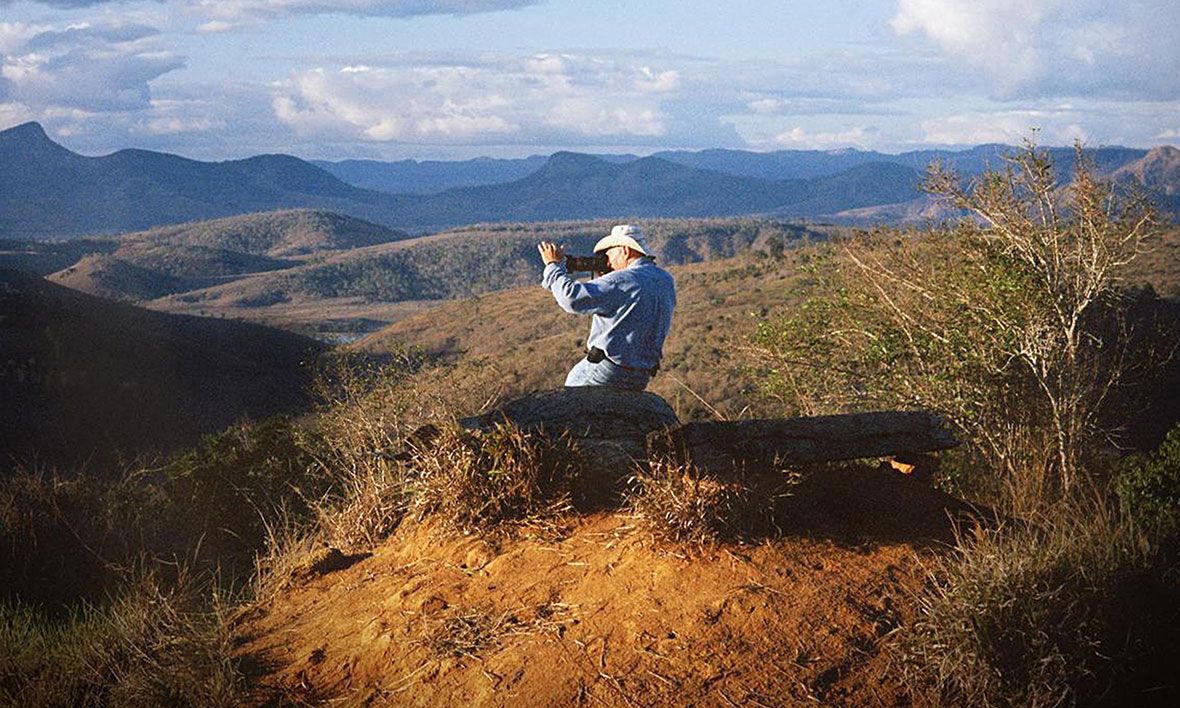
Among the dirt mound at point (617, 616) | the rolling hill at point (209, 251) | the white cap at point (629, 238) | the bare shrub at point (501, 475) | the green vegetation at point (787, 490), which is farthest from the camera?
the rolling hill at point (209, 251)

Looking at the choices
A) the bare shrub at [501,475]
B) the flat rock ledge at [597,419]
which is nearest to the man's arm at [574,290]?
the flat rock ledge at [597,419]

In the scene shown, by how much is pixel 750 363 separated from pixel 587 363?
752cm

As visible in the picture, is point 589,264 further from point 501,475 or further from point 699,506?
point 699,506

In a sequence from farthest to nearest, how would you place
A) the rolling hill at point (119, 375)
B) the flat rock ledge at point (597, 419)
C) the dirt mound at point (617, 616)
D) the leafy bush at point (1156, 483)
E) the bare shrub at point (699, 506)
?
1. the rolling hill at point (119, 375)
2. the leafy bush at point (1156, 483)
3. the flat rock ledge at point (597, 419)
4. the bare shrub at point (699, 506)
5. the dirt mound at point (617, 616)

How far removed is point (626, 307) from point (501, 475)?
142cm

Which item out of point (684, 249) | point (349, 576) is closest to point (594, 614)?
point (349, 576)

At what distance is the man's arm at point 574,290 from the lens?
5906 mm

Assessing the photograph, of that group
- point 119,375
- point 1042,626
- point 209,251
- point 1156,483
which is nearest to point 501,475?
point 1042,626

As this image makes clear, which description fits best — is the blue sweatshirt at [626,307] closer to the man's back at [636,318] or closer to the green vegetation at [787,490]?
the man's back at [636,318]

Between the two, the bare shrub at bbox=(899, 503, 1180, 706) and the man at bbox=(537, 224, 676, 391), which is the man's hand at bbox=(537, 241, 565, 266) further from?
the bare shrub at bbox=(899, 503, 1180, 706)

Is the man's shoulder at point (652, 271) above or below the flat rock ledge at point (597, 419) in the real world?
above

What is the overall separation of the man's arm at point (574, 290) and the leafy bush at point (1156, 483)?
3.52m

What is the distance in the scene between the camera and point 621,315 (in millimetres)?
6176

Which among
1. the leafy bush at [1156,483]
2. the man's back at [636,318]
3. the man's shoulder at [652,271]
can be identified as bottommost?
the leafy bush at [1156,483]
